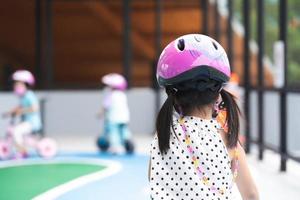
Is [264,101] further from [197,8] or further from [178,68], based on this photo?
[178,68]

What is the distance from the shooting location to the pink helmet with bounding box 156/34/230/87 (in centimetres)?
225

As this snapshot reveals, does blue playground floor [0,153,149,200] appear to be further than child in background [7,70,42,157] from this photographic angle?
No

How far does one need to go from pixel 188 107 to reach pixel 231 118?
6.1 inches

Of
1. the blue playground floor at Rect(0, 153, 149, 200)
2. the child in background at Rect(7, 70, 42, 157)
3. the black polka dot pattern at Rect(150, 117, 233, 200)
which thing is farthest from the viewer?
the child in background at Rect(7, 70, 42, 157)

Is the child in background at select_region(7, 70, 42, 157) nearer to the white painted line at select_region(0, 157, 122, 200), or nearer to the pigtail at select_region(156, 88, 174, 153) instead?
the white painted line at select_region(0, 157, 122, 200)

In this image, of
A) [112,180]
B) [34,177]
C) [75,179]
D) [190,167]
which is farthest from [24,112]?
[190,167]

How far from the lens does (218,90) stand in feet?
7.61

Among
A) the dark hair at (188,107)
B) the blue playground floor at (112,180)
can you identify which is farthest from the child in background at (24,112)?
the dark hair at (188,107)

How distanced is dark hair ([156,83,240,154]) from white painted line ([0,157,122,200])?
391cm

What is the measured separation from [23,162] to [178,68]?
713 cm

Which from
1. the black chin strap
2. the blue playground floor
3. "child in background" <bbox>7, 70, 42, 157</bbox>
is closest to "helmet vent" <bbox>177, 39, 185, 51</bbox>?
the black chin strap

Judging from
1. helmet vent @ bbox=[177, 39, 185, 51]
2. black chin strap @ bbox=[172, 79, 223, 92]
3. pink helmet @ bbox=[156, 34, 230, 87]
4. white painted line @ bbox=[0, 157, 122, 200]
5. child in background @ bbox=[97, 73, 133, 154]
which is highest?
helmet vent @ bbox=[177, 39, 185, 51]

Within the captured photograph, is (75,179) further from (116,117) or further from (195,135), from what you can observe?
(195,135)

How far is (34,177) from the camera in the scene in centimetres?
760
